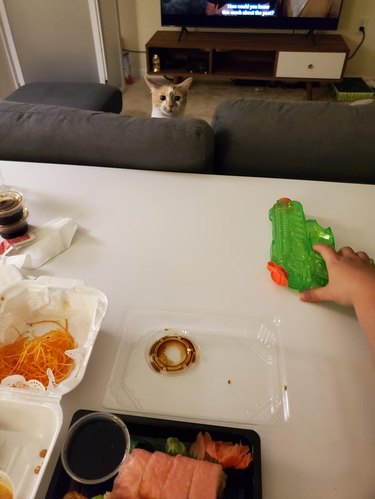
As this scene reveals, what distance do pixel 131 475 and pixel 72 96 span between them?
2.12m

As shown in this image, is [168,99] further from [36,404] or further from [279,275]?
[36,404]

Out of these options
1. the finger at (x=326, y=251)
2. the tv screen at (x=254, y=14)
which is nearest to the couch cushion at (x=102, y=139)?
the finger at (x=326, y=251)

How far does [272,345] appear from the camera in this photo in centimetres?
66

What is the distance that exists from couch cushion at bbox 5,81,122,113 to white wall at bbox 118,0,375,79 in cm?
128

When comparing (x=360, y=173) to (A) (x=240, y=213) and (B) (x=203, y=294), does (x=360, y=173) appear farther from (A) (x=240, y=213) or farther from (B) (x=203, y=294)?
(B) (x=203, y=294)

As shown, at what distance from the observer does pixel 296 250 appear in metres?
0.78

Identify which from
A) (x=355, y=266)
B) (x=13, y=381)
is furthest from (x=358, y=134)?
(x=13, y=381)

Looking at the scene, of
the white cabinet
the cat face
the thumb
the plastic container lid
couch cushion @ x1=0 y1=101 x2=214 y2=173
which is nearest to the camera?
the plastic container lid

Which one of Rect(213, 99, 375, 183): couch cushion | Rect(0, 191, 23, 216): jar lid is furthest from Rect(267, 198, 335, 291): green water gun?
Rect(0, 191, 23, 216): jar lid

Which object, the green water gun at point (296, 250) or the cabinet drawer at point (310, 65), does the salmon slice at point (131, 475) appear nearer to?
the green water gun at point (296, 250)

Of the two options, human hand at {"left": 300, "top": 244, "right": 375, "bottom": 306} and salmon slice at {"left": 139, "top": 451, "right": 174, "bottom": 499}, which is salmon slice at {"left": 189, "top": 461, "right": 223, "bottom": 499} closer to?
salmon slice at {"left": 139, "top": 451, "right": 174, "bottom": 499}

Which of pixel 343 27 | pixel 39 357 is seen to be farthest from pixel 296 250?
pixel 343 27

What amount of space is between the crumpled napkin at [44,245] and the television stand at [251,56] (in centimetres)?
249

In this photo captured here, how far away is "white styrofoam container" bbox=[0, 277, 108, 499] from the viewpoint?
54cm
